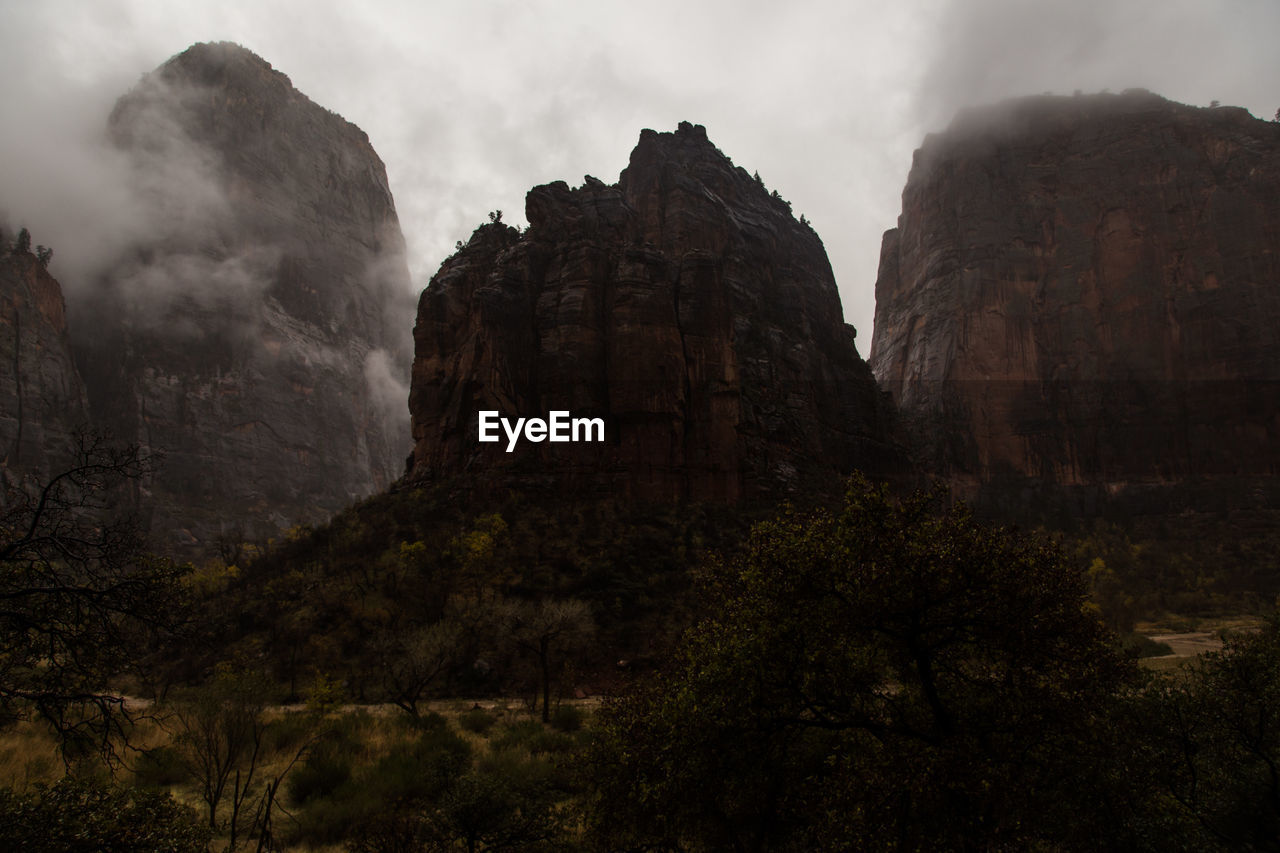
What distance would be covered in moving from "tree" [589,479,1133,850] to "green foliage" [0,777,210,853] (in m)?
6.97

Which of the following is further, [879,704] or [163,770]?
[163,770]

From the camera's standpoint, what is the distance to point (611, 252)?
199ft

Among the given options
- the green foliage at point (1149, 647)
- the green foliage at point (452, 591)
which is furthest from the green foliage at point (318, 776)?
the green foliage at point (1149, 647)

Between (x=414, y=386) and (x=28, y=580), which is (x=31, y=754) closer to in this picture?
(x=28, y=580)

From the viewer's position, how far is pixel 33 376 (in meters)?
101

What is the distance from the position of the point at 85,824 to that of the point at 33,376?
12520cm

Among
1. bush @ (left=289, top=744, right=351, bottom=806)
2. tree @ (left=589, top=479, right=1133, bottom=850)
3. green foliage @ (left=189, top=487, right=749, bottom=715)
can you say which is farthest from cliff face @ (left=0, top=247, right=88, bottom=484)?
tree @ (left=589, top=479, right=1133, bottom=850)

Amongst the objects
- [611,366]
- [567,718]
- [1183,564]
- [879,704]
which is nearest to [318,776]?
[567,718]

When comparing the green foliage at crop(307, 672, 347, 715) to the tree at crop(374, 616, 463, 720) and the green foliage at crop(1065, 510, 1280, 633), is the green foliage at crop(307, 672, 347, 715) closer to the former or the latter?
the tree at crop(374, 616, 463, 720)

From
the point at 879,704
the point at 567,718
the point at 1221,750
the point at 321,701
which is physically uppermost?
the point at 879,704

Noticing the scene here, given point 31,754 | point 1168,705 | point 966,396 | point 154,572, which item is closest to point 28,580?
point 154,572

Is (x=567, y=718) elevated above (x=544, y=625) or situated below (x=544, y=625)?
below

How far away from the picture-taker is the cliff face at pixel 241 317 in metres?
122

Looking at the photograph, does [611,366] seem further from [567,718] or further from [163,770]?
[163,770]
